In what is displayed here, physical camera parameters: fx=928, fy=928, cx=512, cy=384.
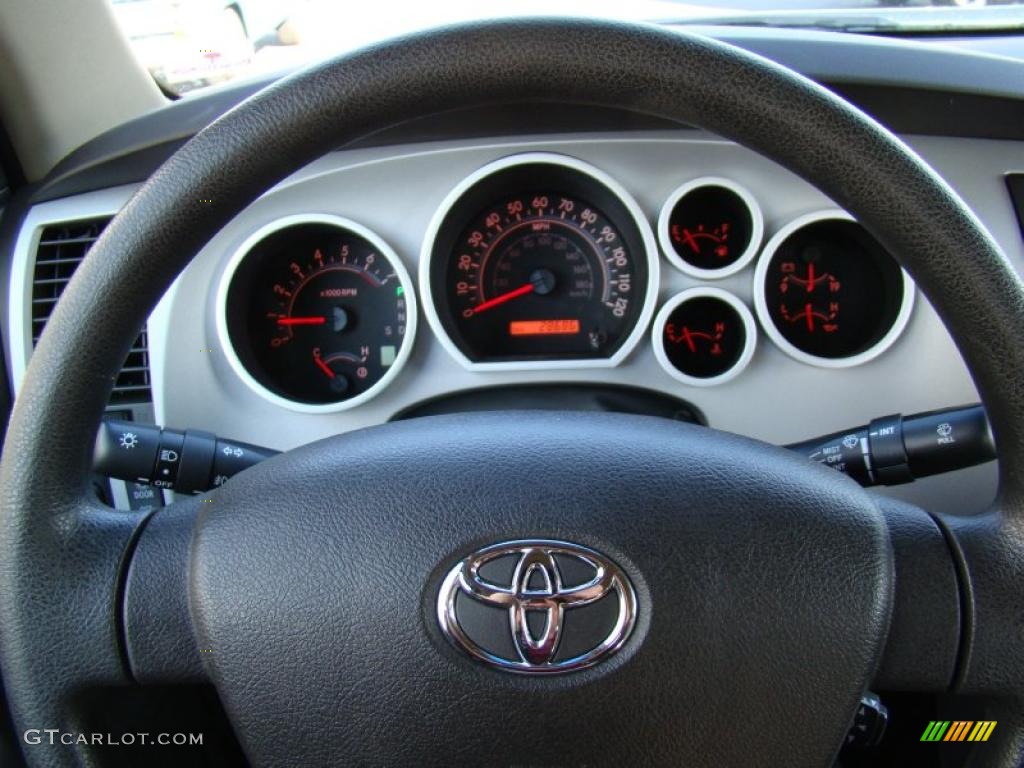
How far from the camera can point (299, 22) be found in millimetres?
1941

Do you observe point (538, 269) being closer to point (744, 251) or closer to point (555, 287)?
point (555, 287)

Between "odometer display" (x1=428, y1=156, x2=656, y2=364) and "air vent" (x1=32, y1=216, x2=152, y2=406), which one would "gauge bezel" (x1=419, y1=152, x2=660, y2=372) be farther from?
"air vent" (x1=32, y1=216, x2=152, y2=406)

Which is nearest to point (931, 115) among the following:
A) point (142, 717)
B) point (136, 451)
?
point (136, 451)

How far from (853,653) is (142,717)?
660 millimetres

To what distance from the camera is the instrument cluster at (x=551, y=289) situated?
1751 mm

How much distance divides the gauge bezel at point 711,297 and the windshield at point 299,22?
547 mm

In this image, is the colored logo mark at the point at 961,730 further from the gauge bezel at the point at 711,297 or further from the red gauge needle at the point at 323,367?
the red gauge needle at the point at 323,367

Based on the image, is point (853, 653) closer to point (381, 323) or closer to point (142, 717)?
point (142, 717)

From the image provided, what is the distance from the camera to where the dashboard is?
1.70 metres

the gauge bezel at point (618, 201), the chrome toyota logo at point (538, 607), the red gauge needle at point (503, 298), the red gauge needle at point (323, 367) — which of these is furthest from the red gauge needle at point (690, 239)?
the chrome toyota logo at point (538, 607)

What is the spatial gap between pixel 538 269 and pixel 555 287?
0.05 m

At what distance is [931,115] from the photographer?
1562mm

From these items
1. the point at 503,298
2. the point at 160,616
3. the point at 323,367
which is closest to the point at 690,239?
the point at 503,298

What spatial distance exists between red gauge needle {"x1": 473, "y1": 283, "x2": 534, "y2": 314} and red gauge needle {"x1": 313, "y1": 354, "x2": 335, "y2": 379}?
1.07 feet
